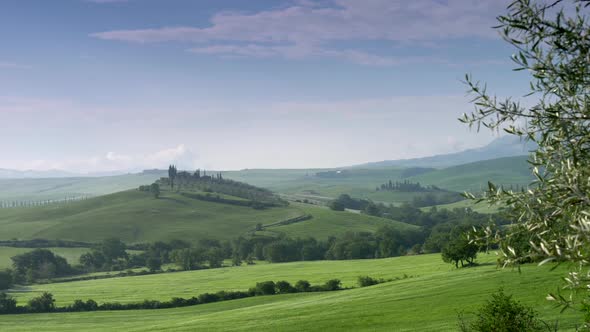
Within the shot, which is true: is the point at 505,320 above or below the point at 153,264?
above

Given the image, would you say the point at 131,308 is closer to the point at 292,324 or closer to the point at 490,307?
the point at 292,324

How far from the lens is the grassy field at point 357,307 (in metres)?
55.4

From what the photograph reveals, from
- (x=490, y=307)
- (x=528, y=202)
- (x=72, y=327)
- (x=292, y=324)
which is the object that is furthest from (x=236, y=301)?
(x=528, y=202)

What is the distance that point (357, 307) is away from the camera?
64188mm

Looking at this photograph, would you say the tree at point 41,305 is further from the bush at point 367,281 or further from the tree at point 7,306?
the bush at point 367,281

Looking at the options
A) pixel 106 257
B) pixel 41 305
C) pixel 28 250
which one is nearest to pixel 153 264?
pixel 106 257

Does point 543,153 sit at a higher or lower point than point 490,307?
higher

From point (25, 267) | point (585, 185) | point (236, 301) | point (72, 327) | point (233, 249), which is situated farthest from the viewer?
point (233, 249)

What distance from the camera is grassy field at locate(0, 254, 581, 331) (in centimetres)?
5541

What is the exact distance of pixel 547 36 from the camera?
32.2ft

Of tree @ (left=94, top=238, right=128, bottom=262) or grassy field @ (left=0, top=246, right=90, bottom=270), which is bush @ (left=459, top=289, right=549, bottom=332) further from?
grassy field @ (left=0, top=246, right=90, bottom=270)

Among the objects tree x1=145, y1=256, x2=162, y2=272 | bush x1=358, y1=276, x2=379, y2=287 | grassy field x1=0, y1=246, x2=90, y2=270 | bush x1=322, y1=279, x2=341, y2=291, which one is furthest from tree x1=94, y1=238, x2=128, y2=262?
bush x1=358, y1=276, x2=379, y2=287

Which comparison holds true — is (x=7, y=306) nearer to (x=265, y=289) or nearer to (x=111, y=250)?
(x=265, y=289)

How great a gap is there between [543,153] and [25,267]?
181 meters
